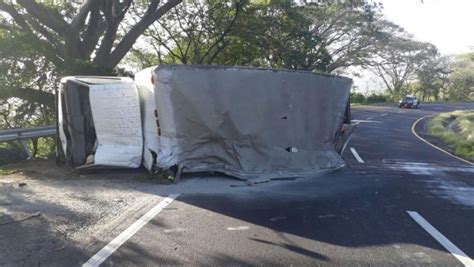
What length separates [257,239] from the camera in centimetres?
591

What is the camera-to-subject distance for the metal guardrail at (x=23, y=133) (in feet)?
37.0

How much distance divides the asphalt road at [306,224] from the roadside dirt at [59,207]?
302 mm

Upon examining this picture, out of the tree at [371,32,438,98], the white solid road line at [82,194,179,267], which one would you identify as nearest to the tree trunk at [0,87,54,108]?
the white solid road line at [82,194,179,267]

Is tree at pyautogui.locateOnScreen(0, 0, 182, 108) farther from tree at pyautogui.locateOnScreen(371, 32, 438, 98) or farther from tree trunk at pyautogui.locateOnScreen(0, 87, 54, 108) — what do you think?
tree at pyautogui.locateOnScreen(371, 32, 438, 98)

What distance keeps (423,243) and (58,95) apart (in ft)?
26.7

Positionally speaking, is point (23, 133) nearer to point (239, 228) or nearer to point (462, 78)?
point (239, 228)

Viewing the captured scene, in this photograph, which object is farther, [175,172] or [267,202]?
[175,172]

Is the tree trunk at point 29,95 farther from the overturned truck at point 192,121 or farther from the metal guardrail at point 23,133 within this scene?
the overturned truck at point 192,121

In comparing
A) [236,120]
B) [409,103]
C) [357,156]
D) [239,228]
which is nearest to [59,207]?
[239,228]

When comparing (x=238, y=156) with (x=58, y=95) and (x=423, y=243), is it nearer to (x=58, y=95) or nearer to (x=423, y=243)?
(x=58, y=95)

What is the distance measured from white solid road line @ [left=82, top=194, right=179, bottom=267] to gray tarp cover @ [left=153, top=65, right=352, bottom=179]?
2.15 metres

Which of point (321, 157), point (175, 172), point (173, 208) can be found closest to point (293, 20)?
point (321, 157)

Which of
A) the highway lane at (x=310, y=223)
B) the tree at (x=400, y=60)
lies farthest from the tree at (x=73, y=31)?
the tree at (x=400, y=60)

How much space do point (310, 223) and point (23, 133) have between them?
809cm
